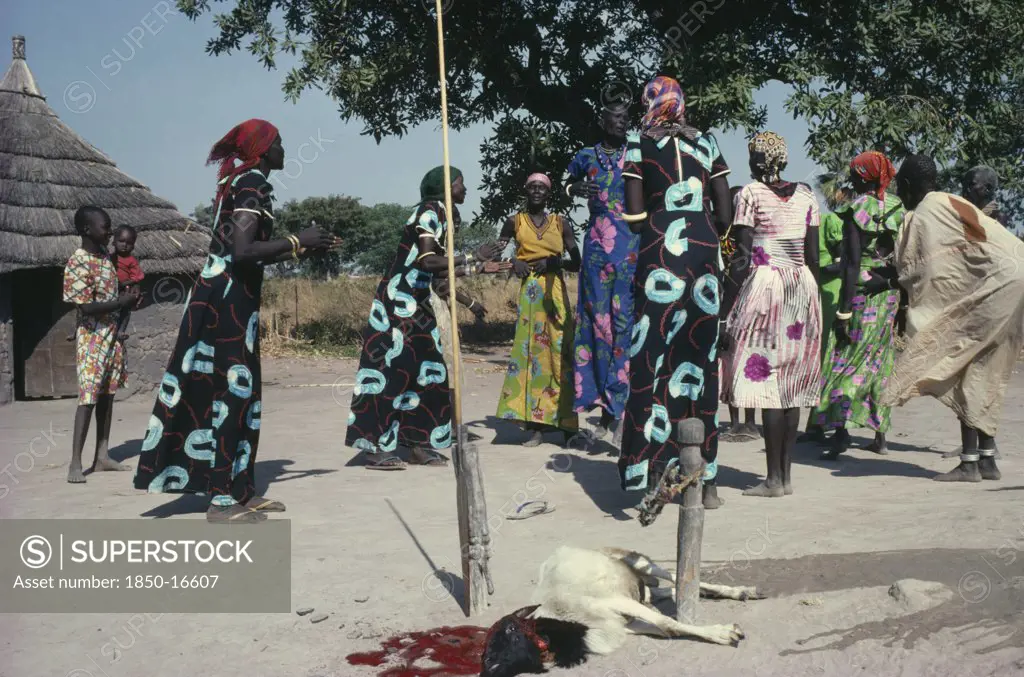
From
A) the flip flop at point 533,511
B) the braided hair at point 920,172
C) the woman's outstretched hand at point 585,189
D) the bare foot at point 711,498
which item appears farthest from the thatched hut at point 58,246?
the braided hair at point 920,172

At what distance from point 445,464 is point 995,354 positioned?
357cm

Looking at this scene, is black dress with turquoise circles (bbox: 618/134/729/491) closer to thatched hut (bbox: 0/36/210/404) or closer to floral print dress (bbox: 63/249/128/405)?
floral print dress (bbox: 63/249/128/405)

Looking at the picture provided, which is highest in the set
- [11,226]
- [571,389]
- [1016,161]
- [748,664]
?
[1016,161]

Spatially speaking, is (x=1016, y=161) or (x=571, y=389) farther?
(x=1016, y=161)

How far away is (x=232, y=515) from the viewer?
17.0 feet

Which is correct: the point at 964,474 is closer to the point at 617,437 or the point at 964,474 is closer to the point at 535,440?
the point at 617,437

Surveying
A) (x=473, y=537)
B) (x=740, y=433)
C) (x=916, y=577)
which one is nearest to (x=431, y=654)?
(x=473, y=537)

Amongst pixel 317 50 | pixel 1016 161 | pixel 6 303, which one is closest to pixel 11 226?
pixel 6 303

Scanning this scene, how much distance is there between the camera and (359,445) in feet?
22.0

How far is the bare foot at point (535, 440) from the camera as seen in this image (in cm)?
759

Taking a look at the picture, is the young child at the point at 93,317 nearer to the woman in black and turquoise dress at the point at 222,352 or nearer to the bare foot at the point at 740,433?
the woman in black and turquoise dress at the point at 222,352

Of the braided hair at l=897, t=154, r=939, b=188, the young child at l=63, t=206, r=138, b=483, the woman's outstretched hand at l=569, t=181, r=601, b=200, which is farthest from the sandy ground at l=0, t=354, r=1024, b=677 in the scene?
the woman's outstretched hand at l=569, t=181, r=601, b=200

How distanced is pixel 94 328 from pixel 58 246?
4.68 meters

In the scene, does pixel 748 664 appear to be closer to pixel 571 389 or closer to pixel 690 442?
pixel 690 442
